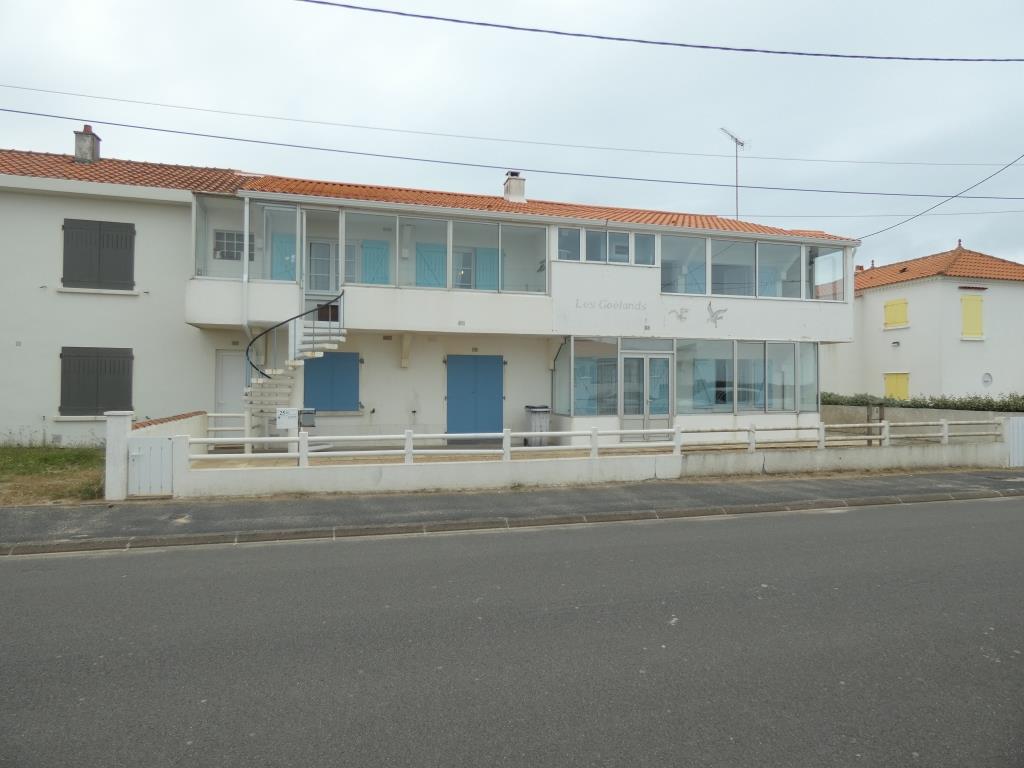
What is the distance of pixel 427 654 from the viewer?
4312mm

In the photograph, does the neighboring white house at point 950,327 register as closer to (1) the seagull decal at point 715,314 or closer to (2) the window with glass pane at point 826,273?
(2) the window with glass pane at point 826,273

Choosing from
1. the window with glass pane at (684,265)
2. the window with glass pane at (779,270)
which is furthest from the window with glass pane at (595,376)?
the window with glass pane at (779,270)

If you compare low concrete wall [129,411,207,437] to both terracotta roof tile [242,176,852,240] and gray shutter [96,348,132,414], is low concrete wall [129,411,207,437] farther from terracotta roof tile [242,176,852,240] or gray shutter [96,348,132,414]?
terracotta roof tile [242,176,852,240]

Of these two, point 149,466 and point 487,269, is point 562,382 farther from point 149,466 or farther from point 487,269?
point 149,466

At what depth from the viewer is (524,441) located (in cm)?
1622

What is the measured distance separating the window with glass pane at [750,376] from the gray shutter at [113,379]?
15.2 meters

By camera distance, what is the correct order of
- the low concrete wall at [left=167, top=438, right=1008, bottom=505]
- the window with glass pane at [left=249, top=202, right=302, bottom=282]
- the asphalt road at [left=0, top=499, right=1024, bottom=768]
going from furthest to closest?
the window with glass pane at [left=249, top=202, right=302, bottom=282] → the low concrete wall at [left=167, top=438, right=1008, bottom=505] → the asphalt road at [left=0, top=499, right=1024, bottom=768]

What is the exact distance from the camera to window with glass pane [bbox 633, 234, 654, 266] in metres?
16.2

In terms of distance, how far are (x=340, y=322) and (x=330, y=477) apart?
4.73 m

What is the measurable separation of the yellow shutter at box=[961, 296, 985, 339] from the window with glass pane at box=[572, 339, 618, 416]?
15.8 m

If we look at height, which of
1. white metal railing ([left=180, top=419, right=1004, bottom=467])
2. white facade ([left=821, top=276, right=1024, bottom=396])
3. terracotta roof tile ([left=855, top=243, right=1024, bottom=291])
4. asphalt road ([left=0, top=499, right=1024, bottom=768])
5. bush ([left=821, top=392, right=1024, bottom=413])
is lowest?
asphalt road ([left=0, top=499, right=1024, bottom=768])

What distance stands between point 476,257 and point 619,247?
364 centimetres

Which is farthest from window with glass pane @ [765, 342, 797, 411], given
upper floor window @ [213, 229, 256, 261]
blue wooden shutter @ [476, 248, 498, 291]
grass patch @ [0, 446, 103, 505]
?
grass patch @ [0, 446, 103, 505]

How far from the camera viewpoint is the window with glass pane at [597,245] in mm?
15906
